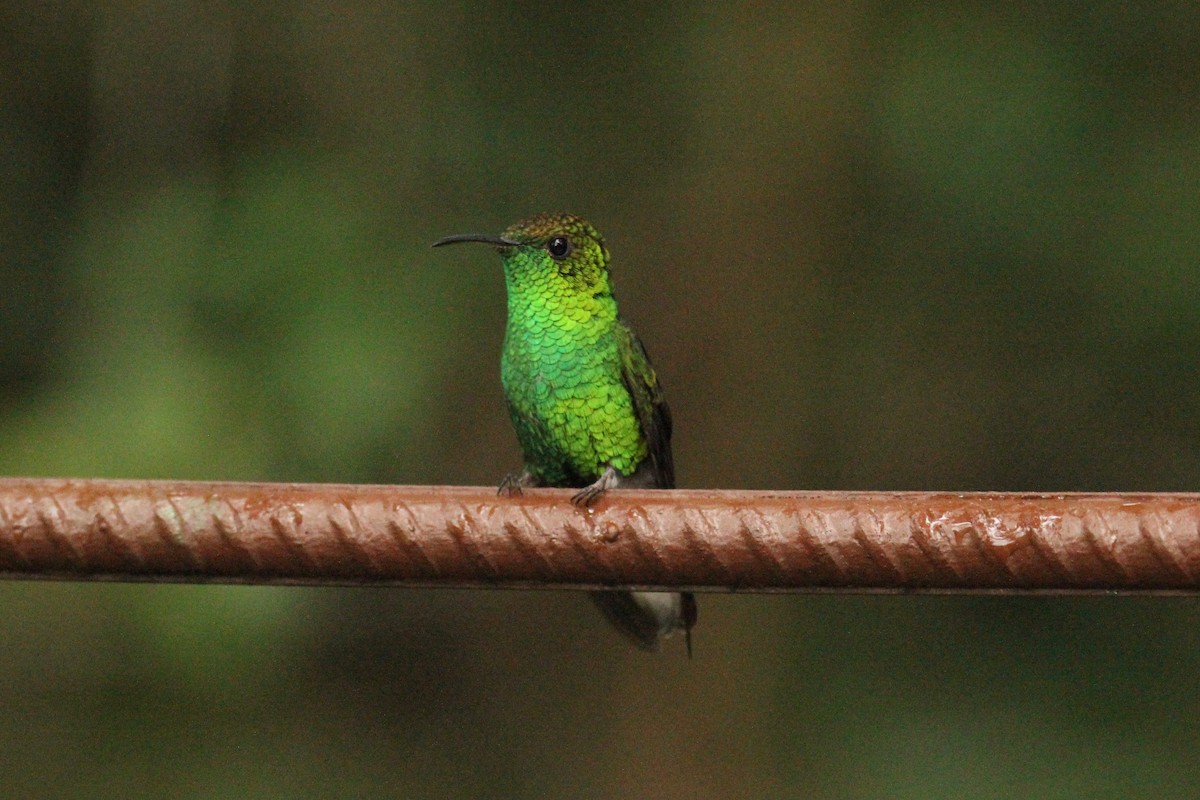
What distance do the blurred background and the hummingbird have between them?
4.70 ft

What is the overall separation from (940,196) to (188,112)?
8.65 ft

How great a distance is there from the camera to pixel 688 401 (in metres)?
4.61

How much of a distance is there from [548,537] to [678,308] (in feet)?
10.9

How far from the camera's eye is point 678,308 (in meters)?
4.72

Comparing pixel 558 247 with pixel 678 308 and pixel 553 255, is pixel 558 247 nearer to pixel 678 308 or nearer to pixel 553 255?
pixel 553 255

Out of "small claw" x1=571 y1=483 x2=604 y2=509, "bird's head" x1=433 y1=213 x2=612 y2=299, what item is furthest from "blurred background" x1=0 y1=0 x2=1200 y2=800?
"small claw" x1=571 y1=483 x2=604 y2=509

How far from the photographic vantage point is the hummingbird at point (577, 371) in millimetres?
2846

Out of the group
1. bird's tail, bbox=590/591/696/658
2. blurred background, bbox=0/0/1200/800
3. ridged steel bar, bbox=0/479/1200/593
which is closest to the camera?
ridged steel bar, bbox=0/479/1200/593

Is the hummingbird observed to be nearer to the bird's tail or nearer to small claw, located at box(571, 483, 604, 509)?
the bird's tail

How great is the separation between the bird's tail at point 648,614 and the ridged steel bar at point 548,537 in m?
1.20

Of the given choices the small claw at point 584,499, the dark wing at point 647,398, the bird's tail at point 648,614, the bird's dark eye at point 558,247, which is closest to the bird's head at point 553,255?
the bird's dark eye at point 558,247

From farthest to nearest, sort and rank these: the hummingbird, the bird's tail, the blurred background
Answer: the blurred background, the hummingbird, the bird's tail

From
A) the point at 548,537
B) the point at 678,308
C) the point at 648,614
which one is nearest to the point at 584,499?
the point at 548,537

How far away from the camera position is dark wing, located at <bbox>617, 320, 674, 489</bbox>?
2.89 m
